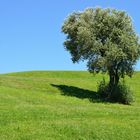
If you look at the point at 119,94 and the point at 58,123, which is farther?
the point at 119,94

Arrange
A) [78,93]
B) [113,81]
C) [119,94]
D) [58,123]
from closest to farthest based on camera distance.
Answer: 1. [58,123]
2. [119,94]
3. [78,93]
4. [113,81]

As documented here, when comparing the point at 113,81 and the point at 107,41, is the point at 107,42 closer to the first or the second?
the point at 107,41

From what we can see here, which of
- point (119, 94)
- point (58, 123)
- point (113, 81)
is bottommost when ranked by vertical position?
point (58, 123)

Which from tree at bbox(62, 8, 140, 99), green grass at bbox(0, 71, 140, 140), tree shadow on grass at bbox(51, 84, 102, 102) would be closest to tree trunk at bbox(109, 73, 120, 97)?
tree at bbox(62, 8, 140, 99)

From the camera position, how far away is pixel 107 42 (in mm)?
67500

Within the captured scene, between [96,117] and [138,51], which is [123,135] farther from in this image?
[138,51]

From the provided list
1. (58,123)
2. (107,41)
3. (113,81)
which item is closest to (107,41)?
(107,41)

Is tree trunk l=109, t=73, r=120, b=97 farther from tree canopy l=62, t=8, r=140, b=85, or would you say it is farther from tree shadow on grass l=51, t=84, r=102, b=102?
tree shadow on grass l=51, t=84, r=102, b=102

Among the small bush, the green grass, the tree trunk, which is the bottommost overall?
the green grass

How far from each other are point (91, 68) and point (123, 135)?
35.4 meters

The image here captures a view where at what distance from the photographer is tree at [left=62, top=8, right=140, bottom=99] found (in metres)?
66.6

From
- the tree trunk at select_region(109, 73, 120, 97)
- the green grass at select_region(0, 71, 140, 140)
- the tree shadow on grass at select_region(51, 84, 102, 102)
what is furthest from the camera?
the tree trunk at select_region(109, 73, 120, 97)

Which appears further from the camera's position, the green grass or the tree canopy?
the tree canopy

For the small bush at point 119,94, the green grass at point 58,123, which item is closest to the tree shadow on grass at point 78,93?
the small bush at point 119,94
